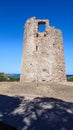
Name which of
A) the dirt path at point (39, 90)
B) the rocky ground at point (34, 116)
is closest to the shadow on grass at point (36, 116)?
the rocky ground at point (34, 116)

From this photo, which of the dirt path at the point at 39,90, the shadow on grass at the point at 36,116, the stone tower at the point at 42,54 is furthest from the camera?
the stone tower at the point at 42,54

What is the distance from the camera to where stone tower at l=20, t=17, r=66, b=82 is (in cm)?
2175

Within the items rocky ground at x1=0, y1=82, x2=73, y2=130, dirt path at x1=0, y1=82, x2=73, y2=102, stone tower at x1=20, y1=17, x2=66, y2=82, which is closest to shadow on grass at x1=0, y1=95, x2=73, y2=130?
rocky ground at x1=0, y1=82, x2=73, y2=130

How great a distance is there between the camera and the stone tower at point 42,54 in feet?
71.4

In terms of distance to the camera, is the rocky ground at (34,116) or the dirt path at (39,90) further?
the dirt path at (39,90)

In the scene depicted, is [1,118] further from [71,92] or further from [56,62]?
[56,62]

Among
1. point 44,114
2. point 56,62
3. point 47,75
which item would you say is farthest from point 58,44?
point 44,114

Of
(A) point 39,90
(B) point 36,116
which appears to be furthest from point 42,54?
(B) point 36,116

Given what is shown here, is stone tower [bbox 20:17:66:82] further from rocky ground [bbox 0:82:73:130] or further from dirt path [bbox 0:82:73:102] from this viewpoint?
rocky ground [bbox 0:82:73:130]

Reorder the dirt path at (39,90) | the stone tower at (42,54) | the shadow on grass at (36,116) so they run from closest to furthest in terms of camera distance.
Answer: the shadow on grass at (36,116) < the dirt path at (39,90) < the stone tower at (42,54)

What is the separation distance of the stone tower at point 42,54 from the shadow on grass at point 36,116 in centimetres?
1345

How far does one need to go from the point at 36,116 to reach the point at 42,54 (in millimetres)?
15279

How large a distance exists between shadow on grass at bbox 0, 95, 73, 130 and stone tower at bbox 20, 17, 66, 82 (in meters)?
13.5

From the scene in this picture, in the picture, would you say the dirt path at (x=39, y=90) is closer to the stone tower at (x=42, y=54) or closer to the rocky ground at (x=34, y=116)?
the stone tower at (x=42, y=54)
